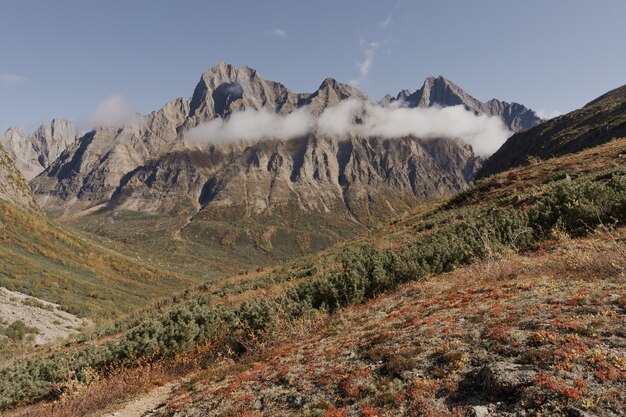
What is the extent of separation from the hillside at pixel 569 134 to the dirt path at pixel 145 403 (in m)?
54.9

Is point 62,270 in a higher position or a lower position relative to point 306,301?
higher

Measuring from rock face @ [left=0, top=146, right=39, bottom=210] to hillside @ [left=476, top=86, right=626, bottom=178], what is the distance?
10479 cm

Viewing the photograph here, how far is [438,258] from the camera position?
731 inches

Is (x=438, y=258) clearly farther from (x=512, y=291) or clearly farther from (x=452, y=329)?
(x=452, y=329)

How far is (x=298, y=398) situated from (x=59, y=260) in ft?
238

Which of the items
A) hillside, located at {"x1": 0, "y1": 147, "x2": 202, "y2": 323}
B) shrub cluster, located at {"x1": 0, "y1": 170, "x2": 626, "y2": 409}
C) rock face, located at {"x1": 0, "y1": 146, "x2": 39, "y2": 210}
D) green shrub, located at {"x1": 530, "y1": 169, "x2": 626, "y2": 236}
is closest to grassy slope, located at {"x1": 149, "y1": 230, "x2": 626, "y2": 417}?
shrub cluster, located at {"x1": 0, "y1": 170, "x2": 626, "y2": 409}

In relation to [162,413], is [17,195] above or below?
above

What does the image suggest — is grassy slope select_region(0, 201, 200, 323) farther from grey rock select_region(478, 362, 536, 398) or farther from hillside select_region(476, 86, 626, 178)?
hillside select_region(476, 86, 626, 178)

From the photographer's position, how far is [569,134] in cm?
9338

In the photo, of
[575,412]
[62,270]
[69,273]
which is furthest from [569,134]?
[62,270]

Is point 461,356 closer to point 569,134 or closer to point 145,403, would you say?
point 145,403

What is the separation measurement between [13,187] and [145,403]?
100509 millimetres

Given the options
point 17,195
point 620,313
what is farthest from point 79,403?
point 17,195

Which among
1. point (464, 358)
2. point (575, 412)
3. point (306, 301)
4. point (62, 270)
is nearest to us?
point (575, 412)
